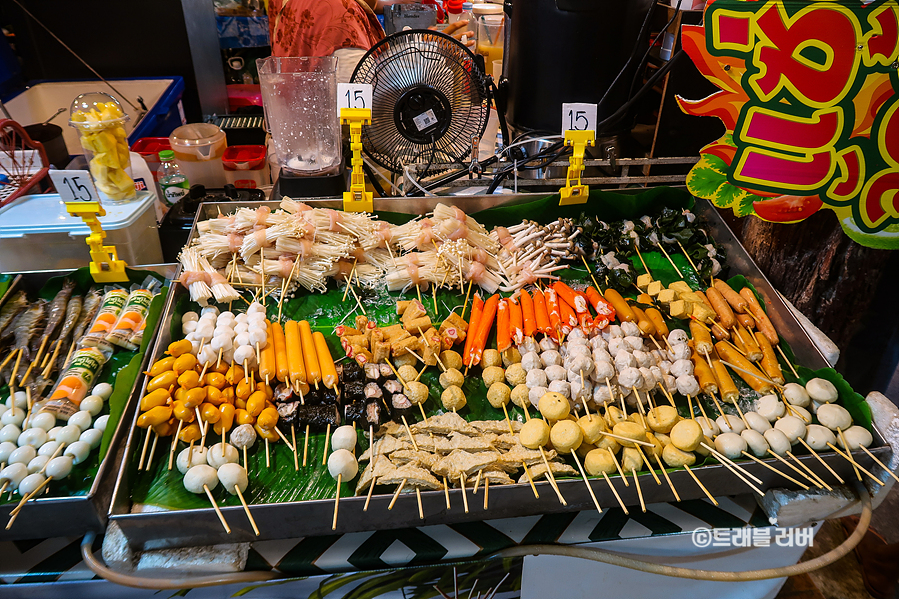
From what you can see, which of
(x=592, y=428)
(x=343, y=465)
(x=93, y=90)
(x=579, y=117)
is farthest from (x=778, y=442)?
(x=93, y=90)

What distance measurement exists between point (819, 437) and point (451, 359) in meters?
1.66

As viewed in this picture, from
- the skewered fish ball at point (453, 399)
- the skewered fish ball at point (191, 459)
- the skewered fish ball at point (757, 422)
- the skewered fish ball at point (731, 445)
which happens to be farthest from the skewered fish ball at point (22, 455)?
the skewered fish ball at point (757, 422)

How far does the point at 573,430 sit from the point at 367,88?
7.64 ft

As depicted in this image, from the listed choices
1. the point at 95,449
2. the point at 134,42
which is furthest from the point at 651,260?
the point at 134,42

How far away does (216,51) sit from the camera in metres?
7.02

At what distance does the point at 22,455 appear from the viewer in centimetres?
193

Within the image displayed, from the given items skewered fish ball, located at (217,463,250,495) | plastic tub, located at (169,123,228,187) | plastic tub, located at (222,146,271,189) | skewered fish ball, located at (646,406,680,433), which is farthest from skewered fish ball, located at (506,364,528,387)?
plastic tub, located at (169,123,228,187)

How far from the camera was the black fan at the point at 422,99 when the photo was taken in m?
3.35

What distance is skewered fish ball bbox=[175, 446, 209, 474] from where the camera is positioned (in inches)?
78.5

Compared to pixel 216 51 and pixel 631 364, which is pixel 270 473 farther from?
pixel 216 51

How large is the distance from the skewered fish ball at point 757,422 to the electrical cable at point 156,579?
214cm

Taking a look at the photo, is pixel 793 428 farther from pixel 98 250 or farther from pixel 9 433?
pixel 98 250

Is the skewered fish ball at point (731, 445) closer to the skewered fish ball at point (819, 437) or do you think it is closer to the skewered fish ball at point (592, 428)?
the skewered fish ball at point (819, 437)

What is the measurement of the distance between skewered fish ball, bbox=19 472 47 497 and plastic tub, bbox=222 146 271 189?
2.53 meters
